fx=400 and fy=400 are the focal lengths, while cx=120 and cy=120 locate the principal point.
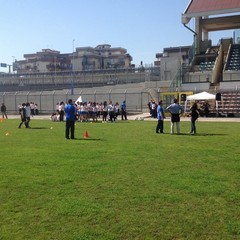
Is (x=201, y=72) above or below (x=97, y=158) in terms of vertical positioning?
above

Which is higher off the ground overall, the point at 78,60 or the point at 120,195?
the point at 78,60

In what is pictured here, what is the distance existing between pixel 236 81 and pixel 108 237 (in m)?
38.1

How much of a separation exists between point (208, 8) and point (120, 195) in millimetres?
44627

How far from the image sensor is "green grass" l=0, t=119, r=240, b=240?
5406 millimetres

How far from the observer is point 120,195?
7.12 meters

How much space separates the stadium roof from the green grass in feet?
124

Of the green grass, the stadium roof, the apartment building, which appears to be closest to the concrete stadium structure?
the stadium roof

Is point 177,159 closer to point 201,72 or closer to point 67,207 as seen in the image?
point 67,207

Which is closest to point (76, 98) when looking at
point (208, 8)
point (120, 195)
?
point (208, 8)

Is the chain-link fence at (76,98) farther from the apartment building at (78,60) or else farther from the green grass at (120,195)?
the apartment building at (78,60)

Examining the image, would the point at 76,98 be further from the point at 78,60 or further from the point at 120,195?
the point at 78,60

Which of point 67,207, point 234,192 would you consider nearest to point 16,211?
point 67,207

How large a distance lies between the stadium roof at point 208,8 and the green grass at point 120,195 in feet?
124

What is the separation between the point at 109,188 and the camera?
7652mm
